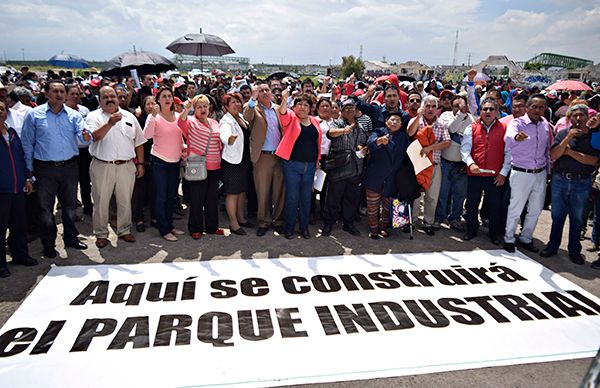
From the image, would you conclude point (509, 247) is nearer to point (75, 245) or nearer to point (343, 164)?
point (343, 164)

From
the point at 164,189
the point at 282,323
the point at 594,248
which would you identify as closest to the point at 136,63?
the point at 164,189

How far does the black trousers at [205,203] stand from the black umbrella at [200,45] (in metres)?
5.05

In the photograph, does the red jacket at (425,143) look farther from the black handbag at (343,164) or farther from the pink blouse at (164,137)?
the pink blouse at (164,137)

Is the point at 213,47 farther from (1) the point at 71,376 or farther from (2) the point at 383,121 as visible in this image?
(1) the point at 71,376

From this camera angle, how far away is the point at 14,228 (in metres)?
4.53

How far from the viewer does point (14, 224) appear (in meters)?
4.52

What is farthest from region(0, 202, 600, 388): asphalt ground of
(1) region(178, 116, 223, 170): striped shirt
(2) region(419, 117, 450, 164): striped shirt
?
(2) region(419, 117, 450, 164): striped shirt

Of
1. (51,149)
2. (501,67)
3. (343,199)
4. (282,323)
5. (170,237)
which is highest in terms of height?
(501,67)

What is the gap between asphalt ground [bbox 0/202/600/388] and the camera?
3.23 metres

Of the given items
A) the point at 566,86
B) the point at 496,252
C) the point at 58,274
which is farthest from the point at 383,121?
the point at 566,86

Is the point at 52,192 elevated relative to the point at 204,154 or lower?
lower

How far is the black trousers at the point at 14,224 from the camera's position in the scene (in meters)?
4.32

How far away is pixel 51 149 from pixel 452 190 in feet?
18.6

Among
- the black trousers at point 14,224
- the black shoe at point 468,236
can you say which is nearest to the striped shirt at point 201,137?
the black trousers at point 14,224
